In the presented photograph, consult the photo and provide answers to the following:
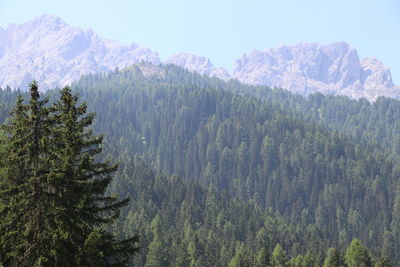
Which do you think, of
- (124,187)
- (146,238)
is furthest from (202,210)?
(146,238)

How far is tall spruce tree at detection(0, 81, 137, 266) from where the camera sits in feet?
75.2

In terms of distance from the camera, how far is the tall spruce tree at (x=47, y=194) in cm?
2292

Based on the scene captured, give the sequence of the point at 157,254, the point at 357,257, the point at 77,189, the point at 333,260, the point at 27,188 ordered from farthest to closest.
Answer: the point at 157,254
the point at 357,257
the point at 333,260
the point at 77,189
the point at 27,188

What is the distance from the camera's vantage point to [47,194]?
23781mm

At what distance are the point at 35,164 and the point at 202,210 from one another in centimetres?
16263

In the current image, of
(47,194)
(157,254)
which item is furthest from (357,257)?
(47,194)

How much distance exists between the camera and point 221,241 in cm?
14862

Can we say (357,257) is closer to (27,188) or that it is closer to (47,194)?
(47,194)

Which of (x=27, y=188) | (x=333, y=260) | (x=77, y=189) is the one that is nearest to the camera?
(x=27, y=188)

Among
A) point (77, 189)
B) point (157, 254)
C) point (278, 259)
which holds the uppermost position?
point (77, 189)

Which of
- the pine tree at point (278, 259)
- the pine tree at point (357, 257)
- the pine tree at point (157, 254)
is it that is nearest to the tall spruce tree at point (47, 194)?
the pine tree at point (357, 257)

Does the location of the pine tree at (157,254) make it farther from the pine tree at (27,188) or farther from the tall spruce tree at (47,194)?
the pine tree at (27,188)

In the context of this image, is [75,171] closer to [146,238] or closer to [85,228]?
[85,228]

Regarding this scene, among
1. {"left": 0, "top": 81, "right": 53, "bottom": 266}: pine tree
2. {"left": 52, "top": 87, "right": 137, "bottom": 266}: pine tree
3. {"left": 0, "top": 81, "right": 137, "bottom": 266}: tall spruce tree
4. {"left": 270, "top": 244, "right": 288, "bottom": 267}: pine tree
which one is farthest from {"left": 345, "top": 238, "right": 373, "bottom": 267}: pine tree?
{"left": 0, "top": 81, "right": 53, "bottom": 266}: pine tree
